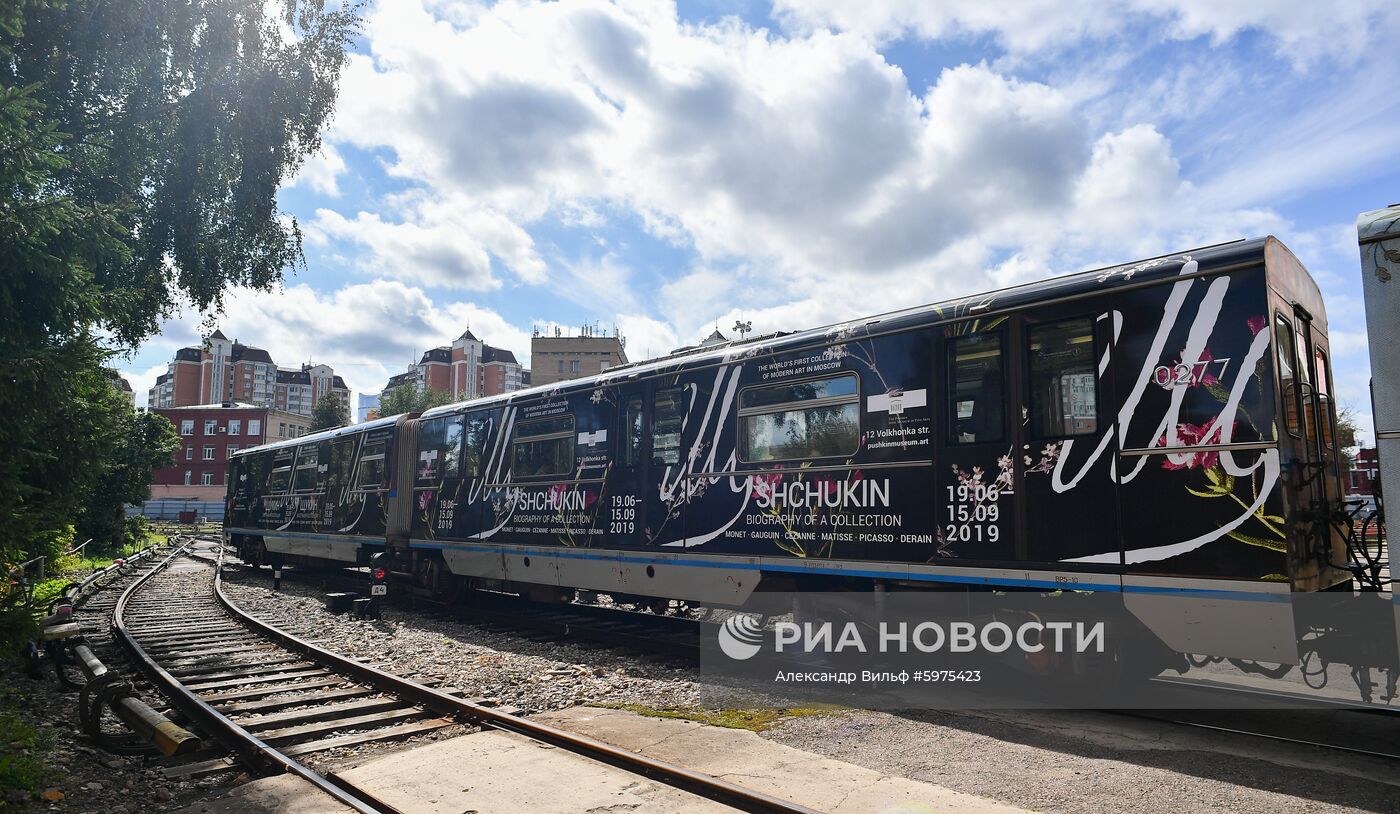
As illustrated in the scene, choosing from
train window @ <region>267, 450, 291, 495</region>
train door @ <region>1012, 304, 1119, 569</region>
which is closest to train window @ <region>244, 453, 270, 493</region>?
train window @ <region>267, 450, 291, 495</region>

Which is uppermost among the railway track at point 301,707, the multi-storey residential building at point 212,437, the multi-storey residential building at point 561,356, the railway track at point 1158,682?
the multi-storey residential building at point 561,356

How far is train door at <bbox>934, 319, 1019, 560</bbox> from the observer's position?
6895mm

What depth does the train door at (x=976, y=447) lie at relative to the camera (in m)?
6.89

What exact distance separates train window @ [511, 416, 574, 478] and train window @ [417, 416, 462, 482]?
6.70 ft

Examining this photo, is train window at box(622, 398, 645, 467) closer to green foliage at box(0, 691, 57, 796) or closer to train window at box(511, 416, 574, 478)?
train window at box(511, 416, 574, 478)

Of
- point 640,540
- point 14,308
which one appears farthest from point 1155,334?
point 14,308

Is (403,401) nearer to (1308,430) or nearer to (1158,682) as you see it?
(1158,682)

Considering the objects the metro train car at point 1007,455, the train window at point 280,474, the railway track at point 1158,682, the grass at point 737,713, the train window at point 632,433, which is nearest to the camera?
the metro train car at point 1007,455

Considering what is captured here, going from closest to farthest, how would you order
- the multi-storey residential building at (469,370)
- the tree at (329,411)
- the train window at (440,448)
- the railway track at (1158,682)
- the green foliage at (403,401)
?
the railway track at (1158,682) → the train window at (440,448) → the green foliage at (403,401) → the tree at (329,411) → the multi-storey residential building at (469,370)

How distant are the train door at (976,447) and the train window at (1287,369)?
6.09 ft

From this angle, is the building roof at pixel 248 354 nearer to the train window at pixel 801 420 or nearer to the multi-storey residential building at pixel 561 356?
the multi-storey residential building at pixel 561 356

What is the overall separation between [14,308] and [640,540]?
6528 mm

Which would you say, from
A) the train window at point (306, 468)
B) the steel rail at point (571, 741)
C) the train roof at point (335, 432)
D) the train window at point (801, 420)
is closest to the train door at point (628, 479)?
the train window at point (801, 420)

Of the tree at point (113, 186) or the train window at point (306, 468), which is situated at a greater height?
the tree at point (113, 186)
